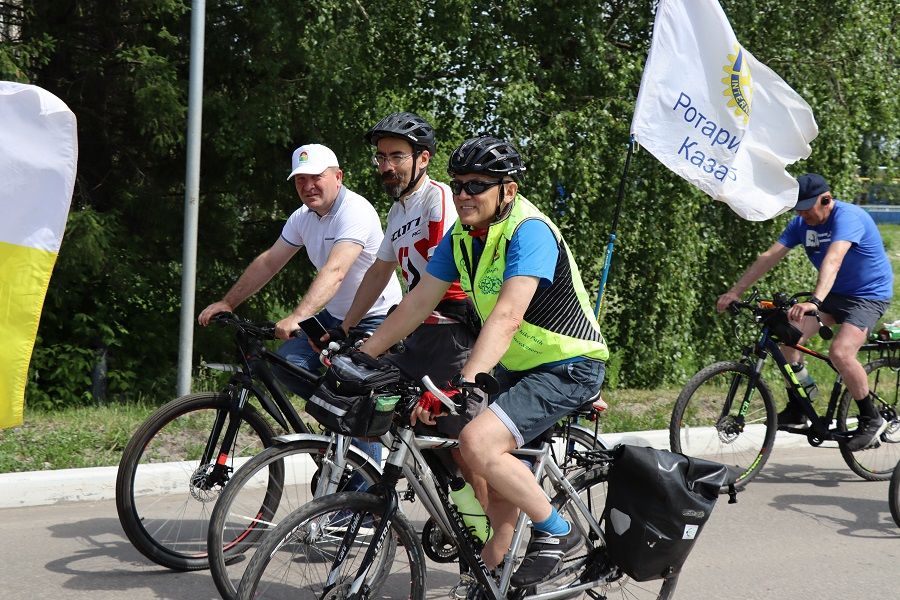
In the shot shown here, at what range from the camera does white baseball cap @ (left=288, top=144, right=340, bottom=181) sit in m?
5.14

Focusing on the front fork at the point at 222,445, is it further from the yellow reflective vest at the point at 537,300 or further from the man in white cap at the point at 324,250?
the yellow reflective vest at the point at 537,300

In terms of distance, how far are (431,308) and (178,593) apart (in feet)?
5.70

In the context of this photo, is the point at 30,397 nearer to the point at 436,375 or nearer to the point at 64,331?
the point at 64,331

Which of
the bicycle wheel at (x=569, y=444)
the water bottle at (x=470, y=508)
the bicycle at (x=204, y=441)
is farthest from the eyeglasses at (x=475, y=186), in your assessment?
the bicycle at (x=204, y=441)

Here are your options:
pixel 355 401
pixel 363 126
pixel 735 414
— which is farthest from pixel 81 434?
pixel 363 126

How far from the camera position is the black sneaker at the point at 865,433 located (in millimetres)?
6875

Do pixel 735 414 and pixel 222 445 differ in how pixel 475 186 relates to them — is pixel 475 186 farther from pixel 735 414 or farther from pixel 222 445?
pixel 735 414

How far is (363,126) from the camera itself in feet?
36.6

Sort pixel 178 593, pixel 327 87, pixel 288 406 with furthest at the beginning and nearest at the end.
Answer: pixel 327 87 < pixel 288 406 < pixel 178 593

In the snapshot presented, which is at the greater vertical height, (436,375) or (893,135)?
(893,135)

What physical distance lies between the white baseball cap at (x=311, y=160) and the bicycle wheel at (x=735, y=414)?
9.64 feet

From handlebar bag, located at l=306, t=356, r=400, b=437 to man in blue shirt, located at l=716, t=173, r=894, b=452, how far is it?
3.80 m

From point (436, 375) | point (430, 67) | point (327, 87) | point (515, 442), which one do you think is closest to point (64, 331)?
point (327, 87)

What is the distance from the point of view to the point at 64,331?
37.4 ft
